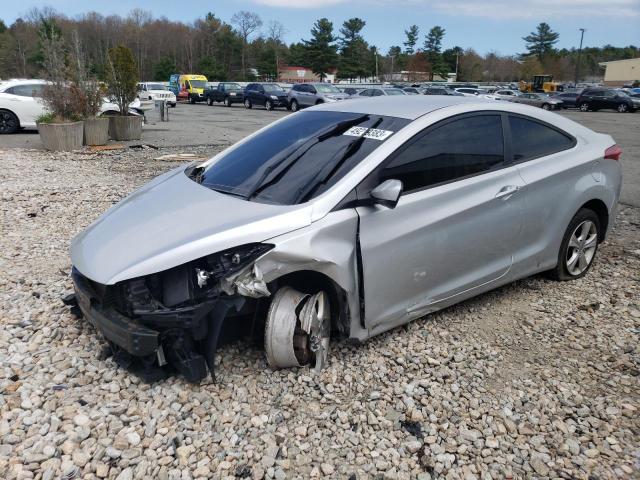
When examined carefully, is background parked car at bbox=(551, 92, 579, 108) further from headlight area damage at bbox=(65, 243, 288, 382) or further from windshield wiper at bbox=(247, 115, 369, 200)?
headlight area damage at bbox=(65, 243, 288, 382)

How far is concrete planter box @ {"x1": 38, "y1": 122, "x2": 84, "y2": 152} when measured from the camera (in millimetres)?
12227

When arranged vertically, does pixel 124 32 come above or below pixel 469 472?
above

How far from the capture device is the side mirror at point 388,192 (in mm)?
3037

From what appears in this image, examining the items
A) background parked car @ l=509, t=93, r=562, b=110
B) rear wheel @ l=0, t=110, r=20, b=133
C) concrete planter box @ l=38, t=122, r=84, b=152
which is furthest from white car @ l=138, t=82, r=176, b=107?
background parked car @ l=509, t=93, r=562, b=110

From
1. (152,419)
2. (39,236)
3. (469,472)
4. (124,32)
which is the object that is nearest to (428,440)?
(469,472)

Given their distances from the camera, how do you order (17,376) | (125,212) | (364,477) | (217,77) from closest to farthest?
1. (364,477)
2. (17,376)
3. (125,212)
4. (217,77)

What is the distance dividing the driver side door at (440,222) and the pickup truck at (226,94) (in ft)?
112

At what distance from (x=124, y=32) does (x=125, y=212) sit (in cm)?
11519

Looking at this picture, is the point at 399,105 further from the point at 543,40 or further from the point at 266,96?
the point at 543,40

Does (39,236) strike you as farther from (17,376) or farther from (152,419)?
(152,419)

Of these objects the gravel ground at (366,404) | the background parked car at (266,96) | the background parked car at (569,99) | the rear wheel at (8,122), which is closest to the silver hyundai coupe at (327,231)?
the gravel ground at (366,404)

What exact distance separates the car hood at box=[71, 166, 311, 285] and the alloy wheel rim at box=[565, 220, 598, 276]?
2603 millimetres

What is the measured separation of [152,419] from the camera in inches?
111

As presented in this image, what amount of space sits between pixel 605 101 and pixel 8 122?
3342cm
